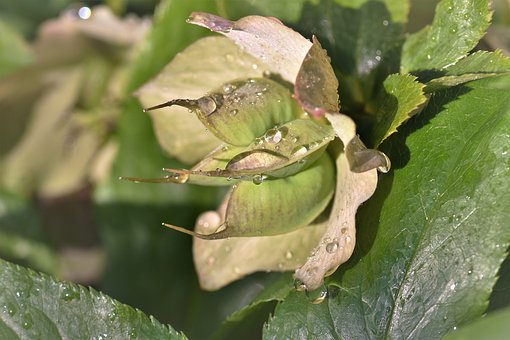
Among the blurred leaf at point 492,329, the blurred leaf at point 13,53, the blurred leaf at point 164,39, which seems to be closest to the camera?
the blurred leaf at point 492,329

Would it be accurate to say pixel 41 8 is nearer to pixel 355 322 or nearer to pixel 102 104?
pixel 102 104

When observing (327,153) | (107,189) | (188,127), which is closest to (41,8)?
(107,189)

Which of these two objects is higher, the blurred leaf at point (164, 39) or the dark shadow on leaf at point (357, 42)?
the dark shadow on leaf at point (357, 42)

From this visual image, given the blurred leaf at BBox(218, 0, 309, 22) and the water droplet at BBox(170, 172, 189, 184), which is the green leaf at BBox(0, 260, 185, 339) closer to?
the water droplet at BBox(170, 172, 189, 184)

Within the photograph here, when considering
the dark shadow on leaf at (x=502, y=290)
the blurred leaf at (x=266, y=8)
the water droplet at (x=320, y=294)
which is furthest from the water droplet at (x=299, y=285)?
the blurred leaf at (x=266, y=8)

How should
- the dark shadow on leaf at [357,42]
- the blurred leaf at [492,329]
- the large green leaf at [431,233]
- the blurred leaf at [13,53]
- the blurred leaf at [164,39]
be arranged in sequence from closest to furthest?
the blurred leaf at [492,329] → the large green leaf at [431,233] → the dark shadow on leaf at [357,42] → the blurred leaf at [164,39] → the blurred leaf at [13,53]

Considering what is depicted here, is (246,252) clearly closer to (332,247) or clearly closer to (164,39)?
(332,247)

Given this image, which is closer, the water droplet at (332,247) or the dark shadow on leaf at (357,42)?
the water droplet at (332,247)

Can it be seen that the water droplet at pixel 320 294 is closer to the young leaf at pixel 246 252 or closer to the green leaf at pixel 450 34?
the young leaf at pixel 246 252
